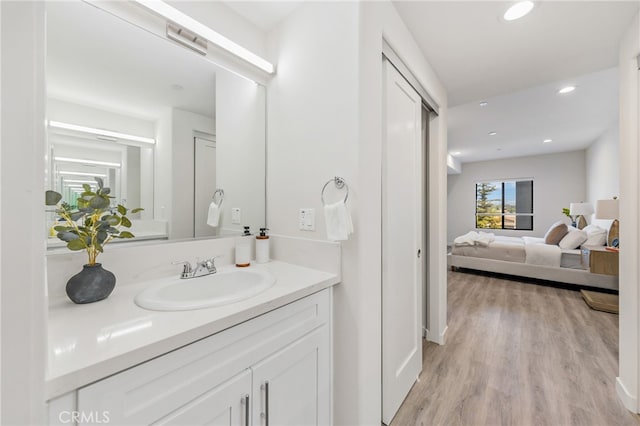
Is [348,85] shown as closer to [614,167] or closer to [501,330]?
[501,330]

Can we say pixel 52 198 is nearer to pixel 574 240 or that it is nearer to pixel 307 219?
pixel 307 219

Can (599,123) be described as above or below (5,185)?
above

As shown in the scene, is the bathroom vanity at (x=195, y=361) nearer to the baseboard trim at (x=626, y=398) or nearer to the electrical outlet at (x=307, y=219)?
the electrical outlet at (x=307, y=219)

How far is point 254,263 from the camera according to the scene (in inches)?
58.6

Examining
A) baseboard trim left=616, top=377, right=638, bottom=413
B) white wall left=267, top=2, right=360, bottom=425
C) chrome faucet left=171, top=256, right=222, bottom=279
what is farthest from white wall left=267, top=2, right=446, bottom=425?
baseboard trim left=616, top=377, right=638, bottom=413

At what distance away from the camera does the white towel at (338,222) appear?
3.73 feet

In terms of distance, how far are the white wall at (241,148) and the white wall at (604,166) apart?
209 inches

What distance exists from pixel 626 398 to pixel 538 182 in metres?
6.38

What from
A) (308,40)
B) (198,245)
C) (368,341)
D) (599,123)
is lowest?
(368,341)

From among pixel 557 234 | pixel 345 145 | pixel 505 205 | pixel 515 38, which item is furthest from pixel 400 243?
pixel 505 205

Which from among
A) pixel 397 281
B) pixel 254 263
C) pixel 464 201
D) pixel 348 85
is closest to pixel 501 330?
pixel 397 281

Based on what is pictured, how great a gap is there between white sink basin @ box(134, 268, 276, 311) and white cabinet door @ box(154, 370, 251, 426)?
0.25m

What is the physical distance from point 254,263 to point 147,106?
99 centimetres

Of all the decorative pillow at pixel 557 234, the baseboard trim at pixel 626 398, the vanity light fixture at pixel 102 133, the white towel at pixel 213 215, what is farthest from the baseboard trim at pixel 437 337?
the decorative pillow at pixel 557 234
